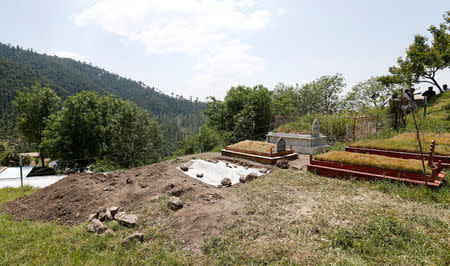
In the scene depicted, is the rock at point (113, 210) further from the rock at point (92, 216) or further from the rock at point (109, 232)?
the rock at point (109, 232)

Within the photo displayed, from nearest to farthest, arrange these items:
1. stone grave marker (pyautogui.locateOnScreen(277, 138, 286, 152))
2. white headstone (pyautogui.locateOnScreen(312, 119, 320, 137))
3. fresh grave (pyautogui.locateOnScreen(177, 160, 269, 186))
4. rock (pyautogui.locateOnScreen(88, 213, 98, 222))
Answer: rock (pyautogui.locateOnScreen(88, 213, 98, 222)) < fresh grave (pyautogui.locateOnScreen(177, 160, 269, 186)) < stone grave marker (pyautogui.locateOnScreen(277, 138, 286, 152)) < white headstone (pyautogui.locateOnScreen(312, 119, 320, 137))

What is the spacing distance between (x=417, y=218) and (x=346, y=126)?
9864 mm

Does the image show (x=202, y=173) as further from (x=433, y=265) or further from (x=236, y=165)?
(x=433, y=265)

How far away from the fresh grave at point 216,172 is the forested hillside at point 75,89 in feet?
147

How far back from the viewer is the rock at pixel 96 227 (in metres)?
4.71

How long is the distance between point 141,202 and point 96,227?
1.27 m

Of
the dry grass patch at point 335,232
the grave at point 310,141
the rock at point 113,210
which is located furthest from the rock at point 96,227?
the grave at point 310,141

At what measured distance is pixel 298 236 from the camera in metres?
3.82

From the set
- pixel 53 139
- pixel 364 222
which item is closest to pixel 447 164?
pixel 364 222

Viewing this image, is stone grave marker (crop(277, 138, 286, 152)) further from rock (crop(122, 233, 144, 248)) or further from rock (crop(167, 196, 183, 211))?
rock (crop(122, 233, 144, 248))

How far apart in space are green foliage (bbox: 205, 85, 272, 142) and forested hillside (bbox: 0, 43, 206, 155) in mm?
35400

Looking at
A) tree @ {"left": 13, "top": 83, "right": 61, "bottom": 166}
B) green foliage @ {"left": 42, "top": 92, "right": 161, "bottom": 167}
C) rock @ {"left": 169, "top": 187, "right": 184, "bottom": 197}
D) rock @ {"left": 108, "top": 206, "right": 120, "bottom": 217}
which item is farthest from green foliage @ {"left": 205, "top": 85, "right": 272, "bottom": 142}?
tree @ {"left": 13, "top": 83, "right": 61, "bottom": 166}

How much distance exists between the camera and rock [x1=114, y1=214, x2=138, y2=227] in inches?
193

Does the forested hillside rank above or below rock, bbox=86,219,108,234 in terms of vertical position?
above
